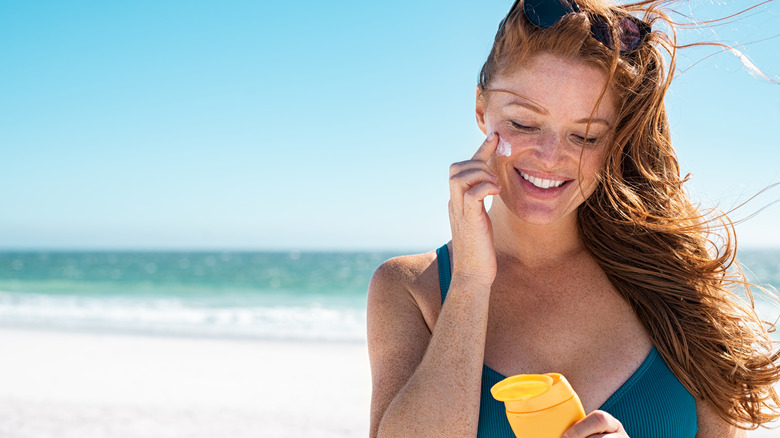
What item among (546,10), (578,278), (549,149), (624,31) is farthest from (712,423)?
(546,10)

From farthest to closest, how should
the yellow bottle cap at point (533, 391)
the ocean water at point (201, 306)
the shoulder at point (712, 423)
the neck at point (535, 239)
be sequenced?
the ocean water at point (201, 306) → the neck at point (535, 239) → the shoulder at point (712, 423) → the yellow bottle cap at point (533, 391)

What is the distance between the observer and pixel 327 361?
9.05m

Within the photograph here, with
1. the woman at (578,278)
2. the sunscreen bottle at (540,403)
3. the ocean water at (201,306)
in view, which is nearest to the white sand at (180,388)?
the ocean water at (201,306)

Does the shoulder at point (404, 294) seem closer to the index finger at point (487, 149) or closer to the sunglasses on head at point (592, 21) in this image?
the index finger at point (487, 149)

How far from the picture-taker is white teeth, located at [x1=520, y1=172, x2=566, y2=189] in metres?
1.77

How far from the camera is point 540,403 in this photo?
4.27 feet

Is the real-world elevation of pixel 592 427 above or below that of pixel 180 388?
above

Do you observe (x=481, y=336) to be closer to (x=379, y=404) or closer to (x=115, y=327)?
(x=379, y=404)

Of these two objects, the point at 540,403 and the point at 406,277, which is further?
the point at 406,277

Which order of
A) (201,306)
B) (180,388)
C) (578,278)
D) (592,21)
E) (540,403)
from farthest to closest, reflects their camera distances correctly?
1. (201,306)
2. (180,388)
3. (578,278)
4. (592,21)
5. (540,403)

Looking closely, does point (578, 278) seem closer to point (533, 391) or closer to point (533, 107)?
point (533, 107)

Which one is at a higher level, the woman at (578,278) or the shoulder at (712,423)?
the woman at (578,278)

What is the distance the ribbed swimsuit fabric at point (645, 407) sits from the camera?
5.73 ft

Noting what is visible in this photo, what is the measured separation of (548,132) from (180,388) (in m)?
6.96
